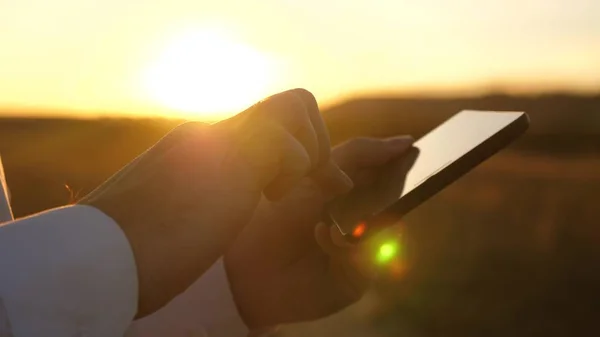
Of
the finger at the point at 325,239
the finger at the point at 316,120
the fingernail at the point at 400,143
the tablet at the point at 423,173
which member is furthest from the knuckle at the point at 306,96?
the fingernail at the point at 400,143

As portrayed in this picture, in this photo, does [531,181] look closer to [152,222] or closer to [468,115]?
[468,115]

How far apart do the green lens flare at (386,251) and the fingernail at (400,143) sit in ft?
0.80

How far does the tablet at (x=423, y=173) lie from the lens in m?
1.66

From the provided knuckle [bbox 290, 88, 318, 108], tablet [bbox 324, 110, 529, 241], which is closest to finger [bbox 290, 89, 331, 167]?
knuckle [bbox 290, 88, 318, 108]

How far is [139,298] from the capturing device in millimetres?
1304

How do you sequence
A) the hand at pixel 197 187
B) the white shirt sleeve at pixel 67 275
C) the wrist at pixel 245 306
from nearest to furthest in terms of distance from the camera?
1. the white shirt sleeve at pixel 67 275
2. the hand at pixel 197 187
3. the wrist at pixel 245 306

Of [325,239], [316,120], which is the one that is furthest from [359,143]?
[316,120]

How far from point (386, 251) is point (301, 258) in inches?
8.9

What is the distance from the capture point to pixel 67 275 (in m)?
1.23

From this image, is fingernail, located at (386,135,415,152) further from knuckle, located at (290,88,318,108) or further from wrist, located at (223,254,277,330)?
knuckle, located at (290,88,318,108)

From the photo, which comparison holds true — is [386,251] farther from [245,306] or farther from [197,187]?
[197,187]

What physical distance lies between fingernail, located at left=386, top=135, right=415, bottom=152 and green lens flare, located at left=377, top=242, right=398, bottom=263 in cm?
24

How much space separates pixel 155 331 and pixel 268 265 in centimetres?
38

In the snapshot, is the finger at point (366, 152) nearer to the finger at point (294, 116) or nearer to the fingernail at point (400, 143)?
the fingernail at point (400, 143)
